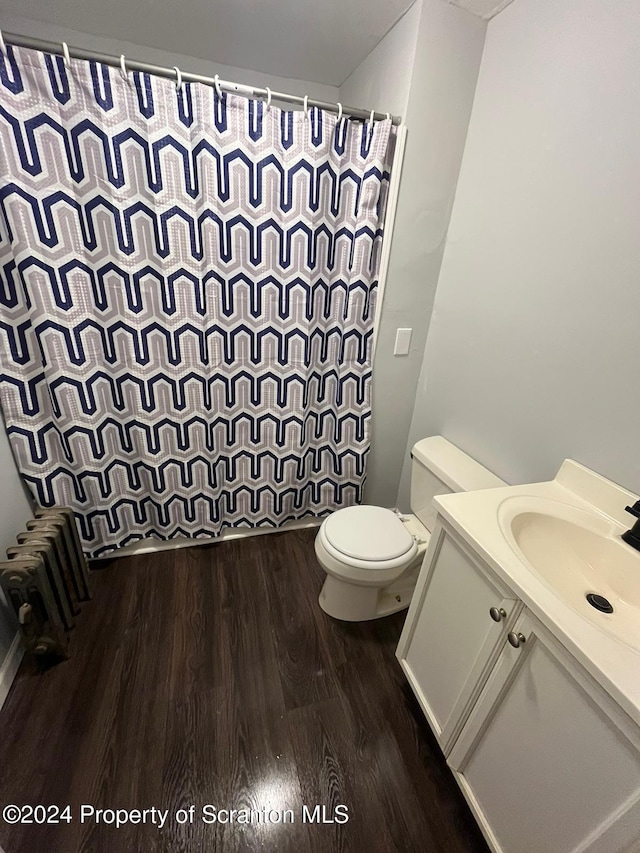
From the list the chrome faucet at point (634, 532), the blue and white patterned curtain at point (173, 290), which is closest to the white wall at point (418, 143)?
the blue and white patterned curtain at point (173, 290)

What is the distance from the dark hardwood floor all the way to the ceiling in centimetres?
222

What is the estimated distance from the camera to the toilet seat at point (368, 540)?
1.29 m

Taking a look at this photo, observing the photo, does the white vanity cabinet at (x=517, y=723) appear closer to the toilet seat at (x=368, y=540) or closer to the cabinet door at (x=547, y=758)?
the cabinet door at (x=547, y=758)

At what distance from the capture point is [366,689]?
4.20 feet

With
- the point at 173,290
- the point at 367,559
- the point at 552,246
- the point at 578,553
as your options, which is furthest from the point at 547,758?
the point at 173,290

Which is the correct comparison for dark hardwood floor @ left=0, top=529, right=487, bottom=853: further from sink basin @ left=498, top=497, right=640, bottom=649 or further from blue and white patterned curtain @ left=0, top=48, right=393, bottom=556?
sink basin @ left=498, top=497, right=640, bottom=649

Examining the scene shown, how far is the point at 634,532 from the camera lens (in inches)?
35.4

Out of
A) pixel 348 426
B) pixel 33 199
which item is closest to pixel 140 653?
pixel 348 426

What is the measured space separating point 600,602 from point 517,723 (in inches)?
14.3

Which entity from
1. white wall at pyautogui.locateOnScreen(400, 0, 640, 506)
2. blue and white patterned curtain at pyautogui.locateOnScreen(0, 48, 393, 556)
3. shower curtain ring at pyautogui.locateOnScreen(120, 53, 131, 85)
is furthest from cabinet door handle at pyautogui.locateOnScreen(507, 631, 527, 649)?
shower curtain ring at pyautogui.locateOnScreen(120, 53, 131, 85)

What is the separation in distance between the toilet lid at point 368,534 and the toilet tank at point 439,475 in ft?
0.45

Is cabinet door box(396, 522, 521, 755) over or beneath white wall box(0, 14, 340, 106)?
beneath

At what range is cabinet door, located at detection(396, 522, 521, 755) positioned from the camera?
2.80 feet

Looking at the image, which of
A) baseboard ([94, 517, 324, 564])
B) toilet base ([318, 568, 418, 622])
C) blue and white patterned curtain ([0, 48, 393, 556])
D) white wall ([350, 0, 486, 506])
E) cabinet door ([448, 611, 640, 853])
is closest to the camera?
cabinet door ([448, 611, 640, 853])
